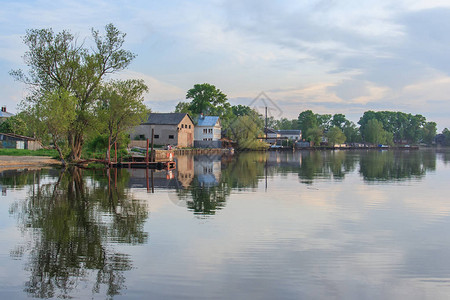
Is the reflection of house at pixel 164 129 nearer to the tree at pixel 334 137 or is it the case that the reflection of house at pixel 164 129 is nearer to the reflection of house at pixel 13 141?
the reflection of house at pixel 13 141

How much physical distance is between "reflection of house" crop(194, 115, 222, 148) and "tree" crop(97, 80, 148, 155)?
4352cm

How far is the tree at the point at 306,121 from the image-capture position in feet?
551

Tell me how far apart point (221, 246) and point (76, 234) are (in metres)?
4.65

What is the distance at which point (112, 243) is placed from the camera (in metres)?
12.2

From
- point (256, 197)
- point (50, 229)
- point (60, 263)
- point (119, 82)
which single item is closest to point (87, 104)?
point (119, 82)

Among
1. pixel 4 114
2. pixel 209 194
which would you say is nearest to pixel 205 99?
pixel 4 114

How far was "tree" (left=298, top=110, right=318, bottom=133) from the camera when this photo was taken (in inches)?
6609

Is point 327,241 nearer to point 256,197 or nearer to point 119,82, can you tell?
point 256,197

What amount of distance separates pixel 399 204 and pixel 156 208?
11806 mm

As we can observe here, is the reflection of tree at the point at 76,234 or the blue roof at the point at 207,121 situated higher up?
the blue roof at the point at 207,121

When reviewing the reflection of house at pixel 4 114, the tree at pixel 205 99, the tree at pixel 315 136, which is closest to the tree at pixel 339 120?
the tree at pixel 315 136

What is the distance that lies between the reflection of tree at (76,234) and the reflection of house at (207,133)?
6701cm

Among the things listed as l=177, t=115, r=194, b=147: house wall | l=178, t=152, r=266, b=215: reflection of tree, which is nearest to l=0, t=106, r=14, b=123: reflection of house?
l=177, t=115, r=194, b=147: house wall

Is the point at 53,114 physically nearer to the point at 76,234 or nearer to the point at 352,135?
the point at 76,234
